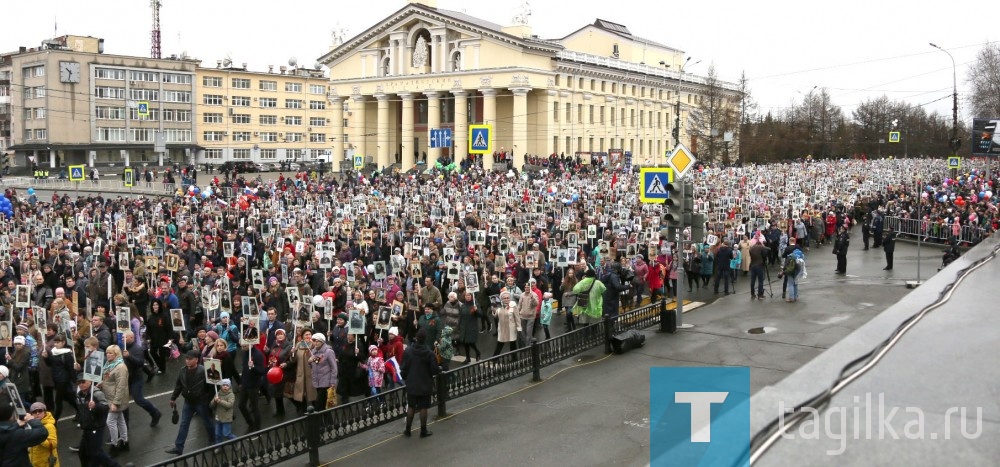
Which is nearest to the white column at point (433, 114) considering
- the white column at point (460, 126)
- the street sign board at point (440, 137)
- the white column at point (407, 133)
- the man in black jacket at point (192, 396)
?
the white column at point (407, 133)

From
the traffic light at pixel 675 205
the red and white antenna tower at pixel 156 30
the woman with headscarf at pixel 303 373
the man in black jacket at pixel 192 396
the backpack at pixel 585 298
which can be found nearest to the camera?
the man in black jacket at pixel 192 396

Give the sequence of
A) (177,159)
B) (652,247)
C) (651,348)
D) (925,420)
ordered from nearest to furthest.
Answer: (925,420) < (651,348) < (652,247) < (177,159)

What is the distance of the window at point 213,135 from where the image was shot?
3575 inches

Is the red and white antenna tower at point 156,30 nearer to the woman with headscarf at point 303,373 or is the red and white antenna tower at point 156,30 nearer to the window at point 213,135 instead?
the window at point 213,135

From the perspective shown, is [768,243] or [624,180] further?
[624,180]

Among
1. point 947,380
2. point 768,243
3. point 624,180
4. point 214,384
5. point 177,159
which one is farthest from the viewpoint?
point 177,159

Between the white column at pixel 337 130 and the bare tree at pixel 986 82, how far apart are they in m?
56.0

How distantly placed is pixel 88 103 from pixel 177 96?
30.2ft

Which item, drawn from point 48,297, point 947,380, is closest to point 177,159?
point 48,297

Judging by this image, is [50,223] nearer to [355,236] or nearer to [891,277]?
[355,236]

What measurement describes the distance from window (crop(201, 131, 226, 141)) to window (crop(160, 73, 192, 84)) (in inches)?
234

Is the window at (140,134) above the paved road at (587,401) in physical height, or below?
above

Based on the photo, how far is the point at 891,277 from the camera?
78.5 feet

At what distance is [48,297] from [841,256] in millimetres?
21235
